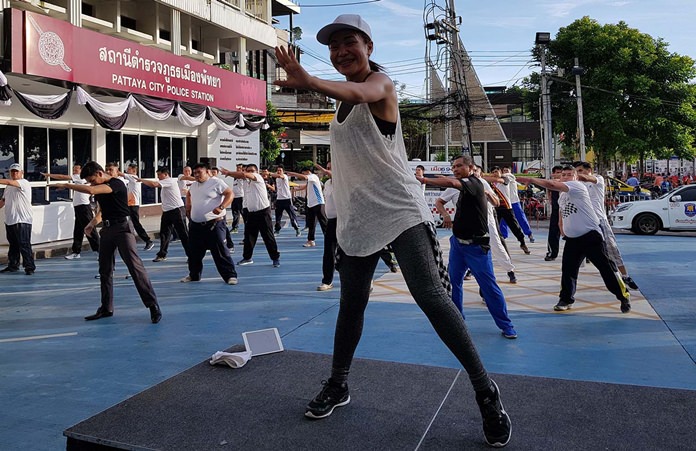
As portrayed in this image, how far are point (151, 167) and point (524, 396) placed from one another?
1764 centimetres

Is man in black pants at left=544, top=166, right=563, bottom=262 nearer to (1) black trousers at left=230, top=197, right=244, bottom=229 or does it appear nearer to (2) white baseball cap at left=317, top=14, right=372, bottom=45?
(1) black trousers at left=230, top=197, right=244, bottom=229

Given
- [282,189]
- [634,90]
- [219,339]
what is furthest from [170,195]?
[634,90]

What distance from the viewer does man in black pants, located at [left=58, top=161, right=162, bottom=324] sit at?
690 centimetres

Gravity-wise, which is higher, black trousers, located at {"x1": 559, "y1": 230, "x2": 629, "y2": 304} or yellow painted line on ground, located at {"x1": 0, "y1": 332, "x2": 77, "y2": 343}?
black trousers, located at {"x1": 559, "y1": 230, "x2": 629, "y2": 304}

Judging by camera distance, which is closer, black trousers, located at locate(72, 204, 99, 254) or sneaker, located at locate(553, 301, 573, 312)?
sneaker, located at locate(553, 301, 573, 312)

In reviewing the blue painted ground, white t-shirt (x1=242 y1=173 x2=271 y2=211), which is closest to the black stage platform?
the blue painted ground

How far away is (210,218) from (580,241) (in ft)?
17.1

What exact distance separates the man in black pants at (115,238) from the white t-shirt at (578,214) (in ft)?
15.4

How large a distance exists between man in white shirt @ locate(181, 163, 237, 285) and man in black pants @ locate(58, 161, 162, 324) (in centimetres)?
231

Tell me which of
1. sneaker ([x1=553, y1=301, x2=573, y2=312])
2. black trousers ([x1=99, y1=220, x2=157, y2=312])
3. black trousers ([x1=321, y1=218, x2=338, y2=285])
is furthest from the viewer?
black trousers ([x1=321, y1=218, x2=338, y2=285])

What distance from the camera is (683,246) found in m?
14.2

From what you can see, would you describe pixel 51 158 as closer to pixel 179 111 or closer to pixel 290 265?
pixel 179 111

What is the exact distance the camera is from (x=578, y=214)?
7172mm

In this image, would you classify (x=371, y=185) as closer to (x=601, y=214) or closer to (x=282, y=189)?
(x=601, y=214)
